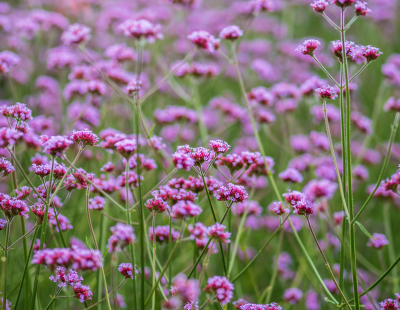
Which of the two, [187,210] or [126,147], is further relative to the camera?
[126,147]

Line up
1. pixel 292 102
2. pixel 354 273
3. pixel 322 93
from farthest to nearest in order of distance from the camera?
pixel 292 102 → pixel 322 93 → pixel 354 273

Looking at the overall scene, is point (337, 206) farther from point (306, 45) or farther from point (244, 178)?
point (306, 45)

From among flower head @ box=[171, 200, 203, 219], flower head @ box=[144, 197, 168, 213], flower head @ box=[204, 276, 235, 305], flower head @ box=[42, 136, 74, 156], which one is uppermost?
flower head @ box=[42, 136, 74, 156]

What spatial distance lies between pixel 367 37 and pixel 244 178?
14.3 feet

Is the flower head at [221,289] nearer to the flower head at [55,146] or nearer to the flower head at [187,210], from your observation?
the flower head at [187,210]

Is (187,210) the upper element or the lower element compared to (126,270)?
upper

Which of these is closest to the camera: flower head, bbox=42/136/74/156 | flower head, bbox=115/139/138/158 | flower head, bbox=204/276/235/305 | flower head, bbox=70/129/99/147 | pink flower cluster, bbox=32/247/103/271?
pink flower cluster, bbox=32/247/103/271

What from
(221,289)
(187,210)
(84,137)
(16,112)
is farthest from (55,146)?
(221,289)

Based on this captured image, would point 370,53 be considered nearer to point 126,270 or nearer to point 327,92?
point 327,92

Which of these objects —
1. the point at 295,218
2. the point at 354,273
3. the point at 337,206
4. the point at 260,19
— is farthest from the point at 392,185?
the point at 260,19

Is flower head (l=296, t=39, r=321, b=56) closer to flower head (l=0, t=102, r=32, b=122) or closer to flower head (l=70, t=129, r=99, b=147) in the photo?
flower head (l=70, t=129, r=99, b=147)

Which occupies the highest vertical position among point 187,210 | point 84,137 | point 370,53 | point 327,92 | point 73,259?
point 370,53

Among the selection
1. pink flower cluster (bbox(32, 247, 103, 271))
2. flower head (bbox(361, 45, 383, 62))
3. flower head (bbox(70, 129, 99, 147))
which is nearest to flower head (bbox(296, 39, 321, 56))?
flower head (bbox(361, 45, 383, 62))

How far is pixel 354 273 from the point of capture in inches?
57.7
